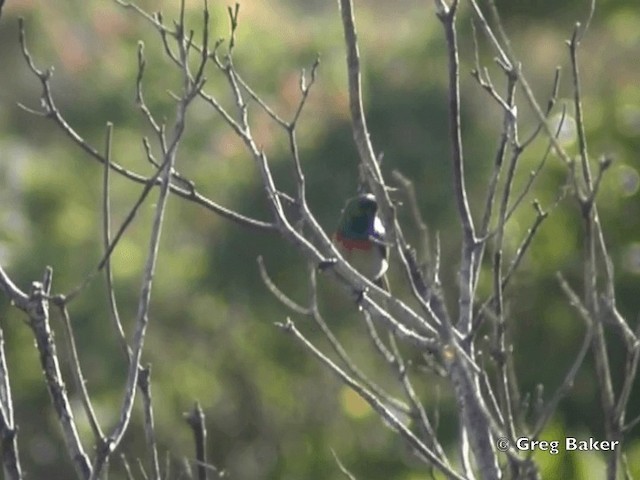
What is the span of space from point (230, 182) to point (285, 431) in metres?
1.49

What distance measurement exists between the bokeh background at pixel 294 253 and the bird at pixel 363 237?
1.43 m

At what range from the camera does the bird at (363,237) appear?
329 centimetres

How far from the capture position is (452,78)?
7.55ft

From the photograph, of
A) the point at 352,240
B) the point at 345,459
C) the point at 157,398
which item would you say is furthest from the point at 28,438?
the point at 352,240

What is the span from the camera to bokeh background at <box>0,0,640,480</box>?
5.62m

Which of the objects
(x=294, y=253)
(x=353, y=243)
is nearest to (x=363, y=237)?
(x=353, y=243)

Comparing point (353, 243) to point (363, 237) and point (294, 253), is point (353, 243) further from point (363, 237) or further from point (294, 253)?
point (294, 253)

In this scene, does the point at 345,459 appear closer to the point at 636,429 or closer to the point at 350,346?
the point at 636,429

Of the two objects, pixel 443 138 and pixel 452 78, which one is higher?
pixel 443 138

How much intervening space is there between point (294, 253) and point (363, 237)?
3098 millimetres

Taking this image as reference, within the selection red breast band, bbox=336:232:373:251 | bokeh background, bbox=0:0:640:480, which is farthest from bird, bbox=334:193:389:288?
bokeh background, bbox=0:0:640:480

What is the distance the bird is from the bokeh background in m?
1.43

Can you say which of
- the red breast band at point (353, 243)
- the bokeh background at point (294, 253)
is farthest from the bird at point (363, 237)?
the bokeh background at point (294, 253)

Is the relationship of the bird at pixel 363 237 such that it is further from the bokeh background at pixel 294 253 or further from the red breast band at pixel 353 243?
the bokeh background at pixel 294 253
